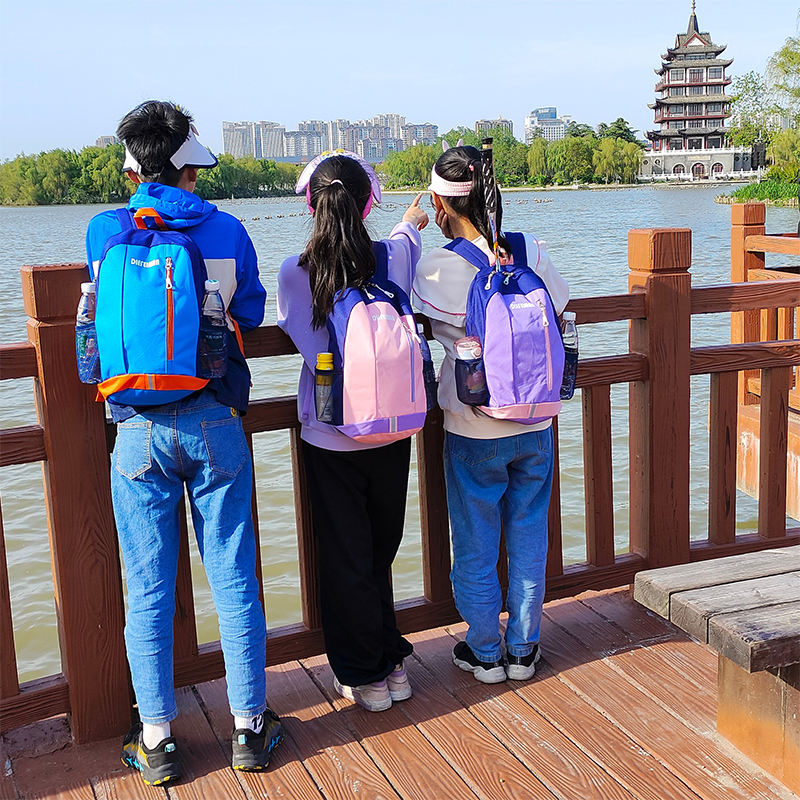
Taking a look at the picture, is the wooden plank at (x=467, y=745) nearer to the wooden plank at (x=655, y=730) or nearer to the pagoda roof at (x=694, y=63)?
the wooden plank at (x=655, y=730)

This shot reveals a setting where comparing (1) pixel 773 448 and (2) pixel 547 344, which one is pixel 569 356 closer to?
(2) pixel 547 344

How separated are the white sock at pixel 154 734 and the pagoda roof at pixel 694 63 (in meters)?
93.2

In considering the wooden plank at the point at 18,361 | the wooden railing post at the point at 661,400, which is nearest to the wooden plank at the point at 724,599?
the wooden railing post at the point at 661,400

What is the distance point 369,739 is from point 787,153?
149 ft

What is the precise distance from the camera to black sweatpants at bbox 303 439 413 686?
2.39 m

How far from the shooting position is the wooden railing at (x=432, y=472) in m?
2.32

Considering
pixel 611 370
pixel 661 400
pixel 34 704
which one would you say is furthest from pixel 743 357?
pixel 34 704

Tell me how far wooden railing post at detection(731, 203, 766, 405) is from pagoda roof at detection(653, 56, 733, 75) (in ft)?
286

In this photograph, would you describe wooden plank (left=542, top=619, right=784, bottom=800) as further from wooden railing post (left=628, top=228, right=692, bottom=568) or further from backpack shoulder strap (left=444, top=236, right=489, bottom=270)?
backpack shoulder strap (left=444, top=236, right=489, bottom=270)

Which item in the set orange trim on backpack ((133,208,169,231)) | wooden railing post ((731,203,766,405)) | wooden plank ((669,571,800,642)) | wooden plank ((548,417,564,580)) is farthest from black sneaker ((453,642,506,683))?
wooden railing post ((731,203,766,405))

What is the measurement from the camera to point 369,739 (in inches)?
93.7

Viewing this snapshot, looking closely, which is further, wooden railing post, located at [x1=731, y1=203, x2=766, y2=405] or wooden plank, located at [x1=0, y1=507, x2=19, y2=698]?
wooden railing post, located at [x1=731, y1=203, x2=766, y2=405]

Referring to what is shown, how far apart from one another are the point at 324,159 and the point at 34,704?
5.15ft

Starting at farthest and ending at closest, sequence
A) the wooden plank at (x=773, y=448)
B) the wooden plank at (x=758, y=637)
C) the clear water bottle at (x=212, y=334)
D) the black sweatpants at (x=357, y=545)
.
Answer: the wooden plank at (x=773, y=448) → the black sweatpants at (x=357, y=545) → the clear water bottle at (x=212, y=334) → the wooden plank at (x=758, y=637)
